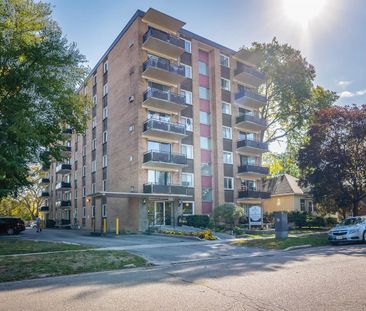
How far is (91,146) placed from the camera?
45.2 metres

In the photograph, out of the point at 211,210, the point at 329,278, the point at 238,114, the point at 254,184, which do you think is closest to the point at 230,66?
the point at 238,114

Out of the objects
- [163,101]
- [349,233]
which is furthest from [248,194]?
[349,233]

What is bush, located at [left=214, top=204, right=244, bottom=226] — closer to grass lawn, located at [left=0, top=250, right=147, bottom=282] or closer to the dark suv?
grass lawn, located at [left=0, top=250, right=147, bottom=282]

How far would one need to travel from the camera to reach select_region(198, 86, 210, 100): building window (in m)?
39.2

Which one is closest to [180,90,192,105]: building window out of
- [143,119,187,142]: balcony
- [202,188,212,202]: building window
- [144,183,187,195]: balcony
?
[143,119,187,142]: balcony

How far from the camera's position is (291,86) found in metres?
42.2

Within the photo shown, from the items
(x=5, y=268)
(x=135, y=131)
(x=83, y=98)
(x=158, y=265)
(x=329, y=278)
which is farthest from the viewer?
(x=135, y=131)

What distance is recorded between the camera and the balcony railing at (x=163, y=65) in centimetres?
3341

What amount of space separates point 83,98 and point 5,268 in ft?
48.6

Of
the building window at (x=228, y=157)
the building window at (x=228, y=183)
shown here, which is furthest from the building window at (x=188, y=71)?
the building window at (x=228, y=183)

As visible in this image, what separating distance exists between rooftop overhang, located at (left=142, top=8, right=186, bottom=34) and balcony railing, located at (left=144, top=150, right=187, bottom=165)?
12.6 meters

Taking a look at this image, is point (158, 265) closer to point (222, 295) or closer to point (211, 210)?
point (222, 295)

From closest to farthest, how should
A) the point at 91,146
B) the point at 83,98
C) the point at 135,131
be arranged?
the point at 83,98 < the point at 135,131 < the point at 91,146

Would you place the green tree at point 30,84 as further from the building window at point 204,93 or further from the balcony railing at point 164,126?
the building window at point 204,93
